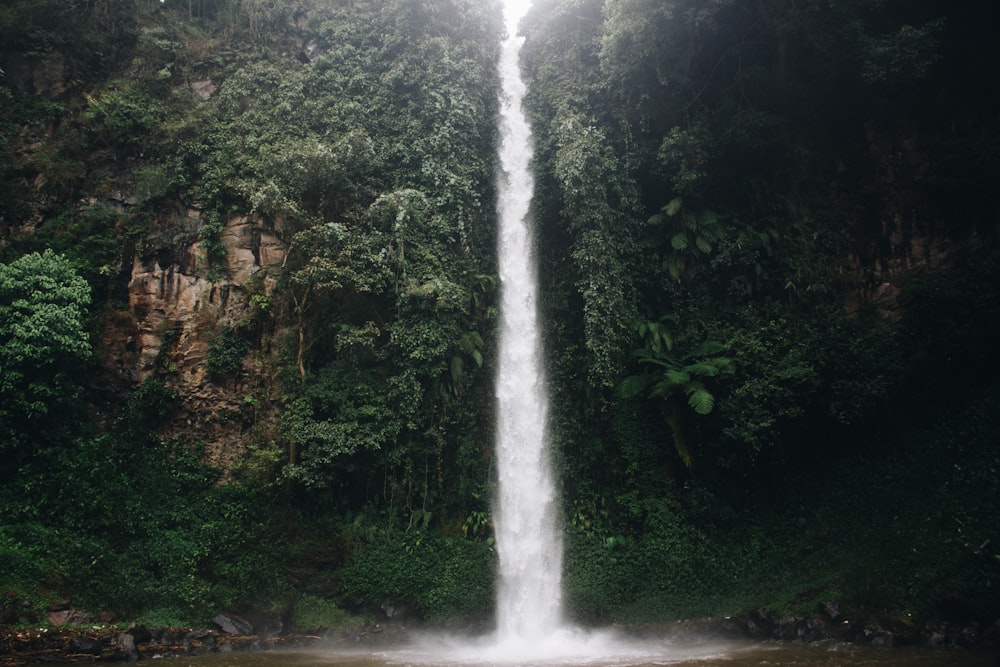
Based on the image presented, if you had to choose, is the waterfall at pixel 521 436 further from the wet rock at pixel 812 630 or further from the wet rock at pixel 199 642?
the wet rock at pixel 199 642

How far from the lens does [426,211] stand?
15.8 meters

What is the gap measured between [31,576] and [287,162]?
391 inches

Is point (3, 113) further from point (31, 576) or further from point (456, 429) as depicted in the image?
→ point (456, 429)

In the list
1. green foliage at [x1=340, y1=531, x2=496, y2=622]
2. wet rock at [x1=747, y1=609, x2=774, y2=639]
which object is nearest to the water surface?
wet rock at [x1=747, y1=609, x2=774, y2=639]

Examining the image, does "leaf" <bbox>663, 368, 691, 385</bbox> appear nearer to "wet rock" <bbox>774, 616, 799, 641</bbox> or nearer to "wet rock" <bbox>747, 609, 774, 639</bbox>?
"wet rock" <bbox>747, 609, 774, 639</bbox>

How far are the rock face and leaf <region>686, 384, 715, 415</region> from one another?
380 inches

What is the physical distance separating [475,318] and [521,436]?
11.0 feet

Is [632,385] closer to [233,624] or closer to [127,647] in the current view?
[233,624]

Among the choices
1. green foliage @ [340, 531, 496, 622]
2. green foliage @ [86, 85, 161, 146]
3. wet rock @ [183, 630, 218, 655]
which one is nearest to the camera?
wet rock @ [183, 630, 218, 655]

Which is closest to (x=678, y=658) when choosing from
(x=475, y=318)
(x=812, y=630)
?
(x=812, y=630)

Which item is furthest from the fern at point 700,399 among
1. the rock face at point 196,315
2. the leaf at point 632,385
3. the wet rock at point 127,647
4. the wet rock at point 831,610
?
the wet rock at point 127,647

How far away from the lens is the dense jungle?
39.8 ft

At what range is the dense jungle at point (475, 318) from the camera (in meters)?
12.1

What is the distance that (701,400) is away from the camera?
41.4ft
